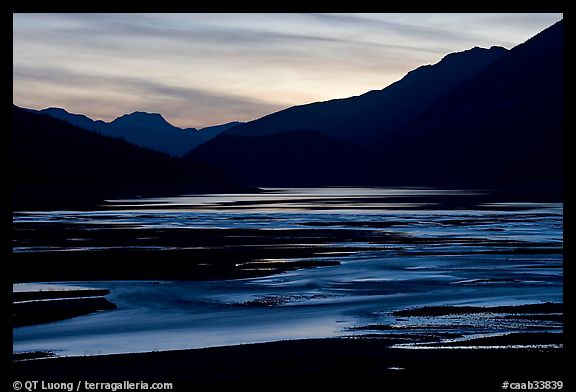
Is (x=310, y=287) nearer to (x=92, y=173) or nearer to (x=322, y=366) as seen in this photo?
(x=322, y=366)

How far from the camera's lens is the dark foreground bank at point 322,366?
11969mm

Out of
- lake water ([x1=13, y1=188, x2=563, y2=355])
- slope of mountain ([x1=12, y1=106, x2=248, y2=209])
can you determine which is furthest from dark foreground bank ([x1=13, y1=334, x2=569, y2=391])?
slope of mountain ([x1=12, y1=106, x2=248, y2=209])

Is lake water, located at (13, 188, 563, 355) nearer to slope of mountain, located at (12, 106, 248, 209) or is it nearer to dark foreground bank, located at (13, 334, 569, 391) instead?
dark foreground bank, located at (13, 334, 569, 391)

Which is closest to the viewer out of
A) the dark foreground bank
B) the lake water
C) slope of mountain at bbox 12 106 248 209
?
the dark foreground bank

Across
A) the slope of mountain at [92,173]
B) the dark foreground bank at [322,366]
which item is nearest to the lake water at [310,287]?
the dark foreground bank at [322,366]

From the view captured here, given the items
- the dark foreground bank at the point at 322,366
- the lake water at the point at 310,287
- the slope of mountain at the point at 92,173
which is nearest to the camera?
the dark foreground bank at the point at 322,366

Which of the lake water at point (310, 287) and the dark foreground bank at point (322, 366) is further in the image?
the lake water at point (310, 287)

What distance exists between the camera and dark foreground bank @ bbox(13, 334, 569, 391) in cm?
1197

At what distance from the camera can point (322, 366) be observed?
12.9 m

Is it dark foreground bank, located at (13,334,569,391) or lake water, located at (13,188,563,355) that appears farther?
lake water, located at (13,188,563,355)

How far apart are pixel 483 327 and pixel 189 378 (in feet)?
20.6

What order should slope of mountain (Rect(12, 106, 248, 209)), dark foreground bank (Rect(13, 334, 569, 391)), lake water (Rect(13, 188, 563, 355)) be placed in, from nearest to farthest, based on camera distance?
dark foreground bank (Rect(13, 334, 569, 391)) → lake water (Rect(13, 188, 563, 355)) → slope of mountain (Rect(12, 106, 248, 209))

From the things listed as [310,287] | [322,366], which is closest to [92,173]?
[310,287]

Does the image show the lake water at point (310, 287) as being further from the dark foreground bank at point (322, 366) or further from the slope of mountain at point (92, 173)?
the slope of mountain at point (92, 173)
